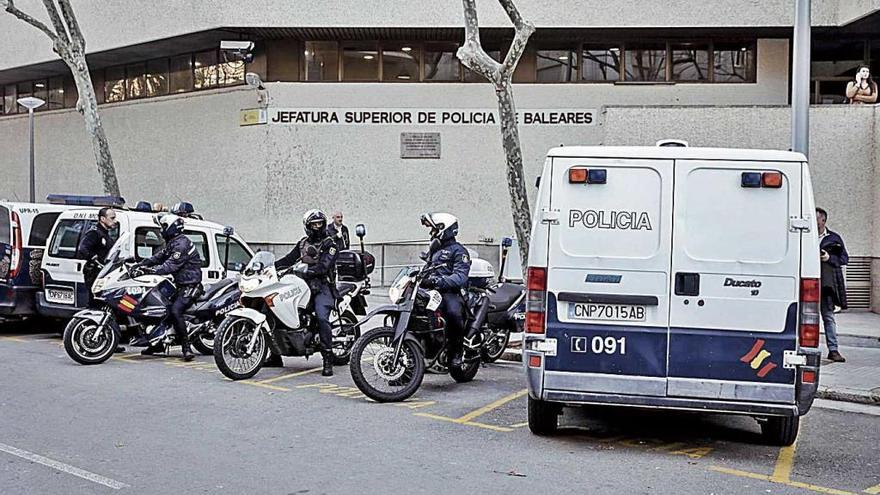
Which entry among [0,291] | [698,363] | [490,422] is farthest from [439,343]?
[0,291]

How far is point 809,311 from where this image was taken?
273 inches

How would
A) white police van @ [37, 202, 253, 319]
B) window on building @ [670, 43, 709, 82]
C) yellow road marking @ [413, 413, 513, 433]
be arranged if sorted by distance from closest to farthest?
1. yellow road marking @ [413, 413, 513, 433]
2. white police van @ [37, 202, 253, 319]
3. window on building @ [670, 43, 709, 82]

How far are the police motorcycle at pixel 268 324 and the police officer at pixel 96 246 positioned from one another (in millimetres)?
3211

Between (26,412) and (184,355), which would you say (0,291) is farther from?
(26,412)

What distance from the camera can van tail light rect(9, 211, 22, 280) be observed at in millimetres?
13219

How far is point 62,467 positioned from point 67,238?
23.8ft

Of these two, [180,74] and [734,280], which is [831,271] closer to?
[734,280]

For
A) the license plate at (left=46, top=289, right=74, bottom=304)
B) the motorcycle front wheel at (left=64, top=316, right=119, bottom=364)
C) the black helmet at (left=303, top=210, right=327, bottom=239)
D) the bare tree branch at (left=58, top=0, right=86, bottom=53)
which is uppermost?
the bare tree branch at (left=58, top=0, right=86, bottom=53)

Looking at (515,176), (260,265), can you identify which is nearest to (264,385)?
(260,265)

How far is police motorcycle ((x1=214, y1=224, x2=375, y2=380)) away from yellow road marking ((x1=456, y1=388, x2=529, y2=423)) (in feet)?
6.33

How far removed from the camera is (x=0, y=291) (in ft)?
43.4

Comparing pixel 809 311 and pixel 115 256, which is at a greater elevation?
pixel 115 256

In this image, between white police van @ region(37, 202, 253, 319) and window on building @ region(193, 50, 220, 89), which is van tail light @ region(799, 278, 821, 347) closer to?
white police van @ region(37, 202, 253, 319)

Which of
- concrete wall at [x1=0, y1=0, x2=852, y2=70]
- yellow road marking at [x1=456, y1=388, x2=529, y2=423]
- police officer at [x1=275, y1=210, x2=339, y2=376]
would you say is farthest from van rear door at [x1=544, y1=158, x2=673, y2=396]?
concrete wall at [x1=0, y1=0, x2=852, y2=70]
